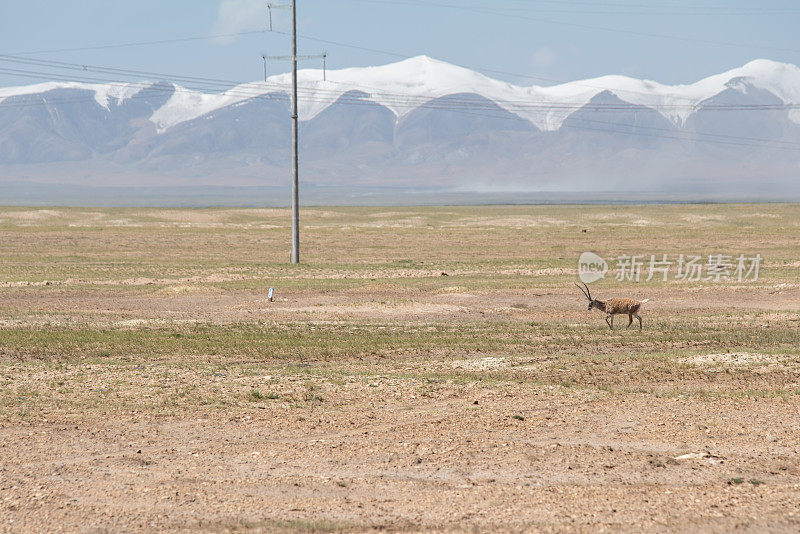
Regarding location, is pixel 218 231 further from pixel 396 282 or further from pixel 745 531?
pixel 745 531

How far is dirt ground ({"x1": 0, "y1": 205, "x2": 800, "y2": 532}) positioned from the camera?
33.4 ft

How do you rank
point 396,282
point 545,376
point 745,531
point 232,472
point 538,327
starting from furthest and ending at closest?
1. point 396,282
2. point 538,327
3. point 545,376
4. point 232,472
5. point 745,531

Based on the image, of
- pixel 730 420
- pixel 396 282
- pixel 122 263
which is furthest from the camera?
pixel 122 263

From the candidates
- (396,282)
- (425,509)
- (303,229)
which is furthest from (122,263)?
(425,509)

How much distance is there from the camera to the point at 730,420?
13.9m

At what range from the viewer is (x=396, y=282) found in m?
39.3

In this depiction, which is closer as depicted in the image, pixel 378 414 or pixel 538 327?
pixel 378 414

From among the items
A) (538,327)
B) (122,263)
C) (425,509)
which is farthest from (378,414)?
(122,263)

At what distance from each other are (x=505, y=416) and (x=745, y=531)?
522 cm

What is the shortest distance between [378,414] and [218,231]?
68.5 m

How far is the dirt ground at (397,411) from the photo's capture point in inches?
400

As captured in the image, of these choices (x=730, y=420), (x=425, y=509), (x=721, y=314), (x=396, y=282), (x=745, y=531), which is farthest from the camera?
(x=396, y=282)

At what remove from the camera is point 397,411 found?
14.8 metres

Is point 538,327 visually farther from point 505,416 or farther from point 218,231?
point 218,231
